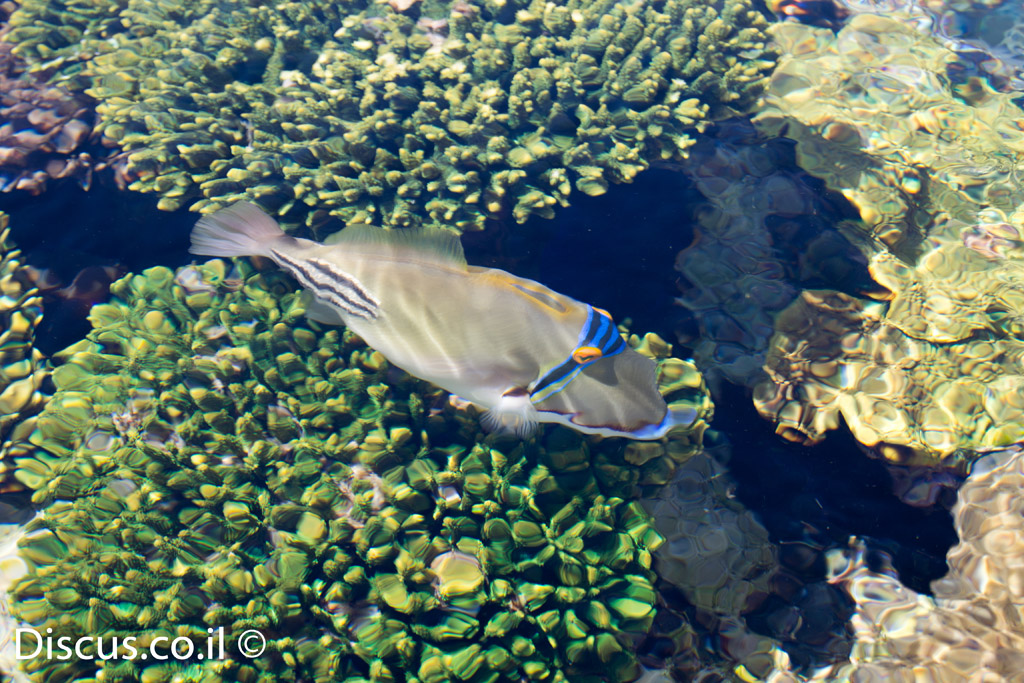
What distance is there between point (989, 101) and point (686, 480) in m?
4.35

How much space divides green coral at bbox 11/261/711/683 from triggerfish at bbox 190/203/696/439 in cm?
37

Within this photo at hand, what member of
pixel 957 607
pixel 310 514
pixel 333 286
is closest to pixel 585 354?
pixel 333 286

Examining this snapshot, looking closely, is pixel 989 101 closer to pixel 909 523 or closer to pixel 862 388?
pixel 862 388

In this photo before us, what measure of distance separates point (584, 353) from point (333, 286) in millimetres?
1340

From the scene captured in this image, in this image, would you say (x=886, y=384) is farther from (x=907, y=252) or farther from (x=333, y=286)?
(x=333, y=286)

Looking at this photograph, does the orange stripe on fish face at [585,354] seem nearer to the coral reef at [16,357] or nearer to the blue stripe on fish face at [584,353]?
the blue stripe on fish face at [584,353]

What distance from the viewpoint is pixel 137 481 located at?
2729 millimetres

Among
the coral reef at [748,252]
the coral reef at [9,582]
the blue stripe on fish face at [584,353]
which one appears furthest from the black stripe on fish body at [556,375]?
the coral reef at [9,582]

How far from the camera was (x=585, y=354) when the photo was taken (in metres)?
2.41

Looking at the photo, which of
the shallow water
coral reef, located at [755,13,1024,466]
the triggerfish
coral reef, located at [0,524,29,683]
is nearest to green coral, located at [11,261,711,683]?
the shallow water

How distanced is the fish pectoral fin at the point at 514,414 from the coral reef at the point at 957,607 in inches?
63.3

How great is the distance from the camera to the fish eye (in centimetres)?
240

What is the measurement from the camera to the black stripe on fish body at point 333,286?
8.88 ft

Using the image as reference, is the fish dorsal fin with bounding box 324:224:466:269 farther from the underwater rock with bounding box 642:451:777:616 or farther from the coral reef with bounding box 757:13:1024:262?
the coral reef with bounding box 757:13:1024:262
